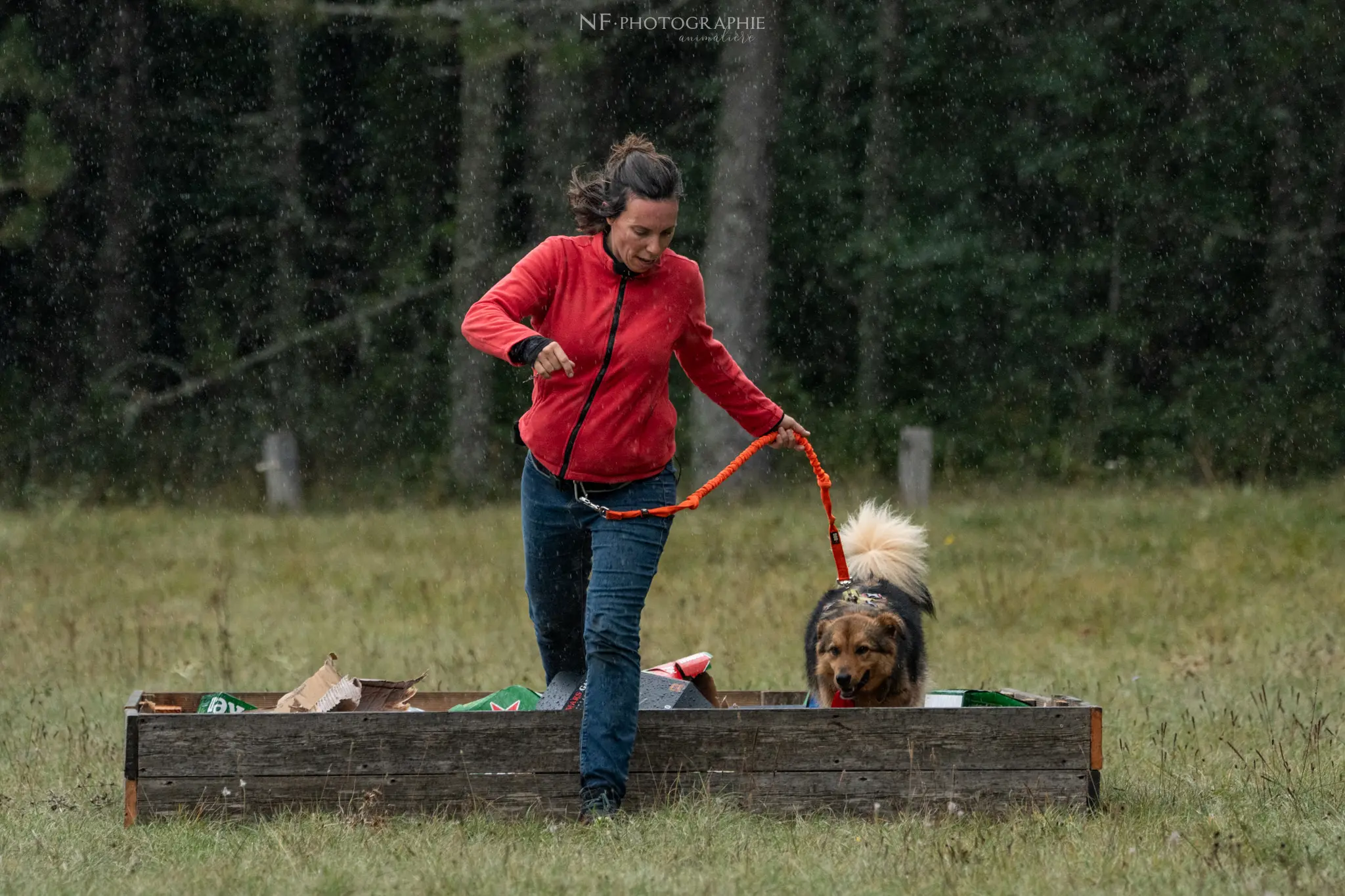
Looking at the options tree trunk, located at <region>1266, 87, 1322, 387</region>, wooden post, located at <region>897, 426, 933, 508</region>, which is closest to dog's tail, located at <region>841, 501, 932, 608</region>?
wooden post, located at <region>897, 426, 933, 508</region>

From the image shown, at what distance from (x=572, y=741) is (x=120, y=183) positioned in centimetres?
2034

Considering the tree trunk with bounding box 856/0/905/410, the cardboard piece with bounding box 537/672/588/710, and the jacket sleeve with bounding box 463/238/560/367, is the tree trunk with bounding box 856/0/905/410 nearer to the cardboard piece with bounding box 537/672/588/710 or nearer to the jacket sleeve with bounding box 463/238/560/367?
the cardboard piece with bounding box 537/672/588/710

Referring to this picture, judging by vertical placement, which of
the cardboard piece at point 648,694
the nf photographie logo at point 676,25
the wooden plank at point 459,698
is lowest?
the wooden plank at point 459,698

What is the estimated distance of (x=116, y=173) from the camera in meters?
23.6

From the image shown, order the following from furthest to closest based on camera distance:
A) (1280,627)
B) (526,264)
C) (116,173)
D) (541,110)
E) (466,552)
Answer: (116,173), (541,110), (466,552), (1280,627), (526,264)

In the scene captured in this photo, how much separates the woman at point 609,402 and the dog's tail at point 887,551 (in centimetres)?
177

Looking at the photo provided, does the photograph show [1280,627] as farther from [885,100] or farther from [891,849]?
[885,100]

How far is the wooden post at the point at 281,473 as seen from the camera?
1786 centimetres

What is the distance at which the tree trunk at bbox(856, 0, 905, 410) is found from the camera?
24188mm

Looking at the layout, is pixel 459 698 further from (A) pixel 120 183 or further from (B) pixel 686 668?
(A) pixel 120 183

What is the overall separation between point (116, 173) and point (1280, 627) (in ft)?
60.7

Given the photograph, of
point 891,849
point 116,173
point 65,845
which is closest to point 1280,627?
point 891,849

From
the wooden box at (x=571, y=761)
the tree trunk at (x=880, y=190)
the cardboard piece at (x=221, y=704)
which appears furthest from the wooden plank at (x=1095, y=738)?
the tree trunk at (x=880, y=190)

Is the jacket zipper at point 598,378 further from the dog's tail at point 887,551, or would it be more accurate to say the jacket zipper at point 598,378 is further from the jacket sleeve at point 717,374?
the dog's tail at point 887,551
